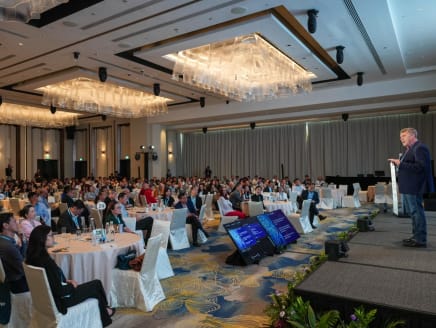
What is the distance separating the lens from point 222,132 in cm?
2231

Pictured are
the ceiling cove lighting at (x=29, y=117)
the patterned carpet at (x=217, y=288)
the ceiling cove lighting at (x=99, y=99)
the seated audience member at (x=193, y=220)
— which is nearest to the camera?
the patterned carpet at (x=217, y=288)

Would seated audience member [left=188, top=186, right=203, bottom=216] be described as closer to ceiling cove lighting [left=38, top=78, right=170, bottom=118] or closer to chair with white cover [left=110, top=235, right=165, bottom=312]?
ceiling cove lighting [left=38, top=78, right=170, bottom=118]

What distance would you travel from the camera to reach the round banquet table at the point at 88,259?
396 centimetres

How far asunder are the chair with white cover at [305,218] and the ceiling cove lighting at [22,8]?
6.50 metres

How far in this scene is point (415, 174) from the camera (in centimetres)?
388

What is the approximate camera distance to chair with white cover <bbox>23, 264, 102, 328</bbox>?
290 cm

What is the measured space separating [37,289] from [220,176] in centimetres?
1972

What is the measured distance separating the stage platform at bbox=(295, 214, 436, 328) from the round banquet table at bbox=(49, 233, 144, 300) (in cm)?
229

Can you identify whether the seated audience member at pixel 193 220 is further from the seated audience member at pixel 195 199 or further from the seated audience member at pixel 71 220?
the seated audience member at pixel 71 220

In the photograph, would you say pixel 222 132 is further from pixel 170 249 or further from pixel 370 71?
pixel 170 249

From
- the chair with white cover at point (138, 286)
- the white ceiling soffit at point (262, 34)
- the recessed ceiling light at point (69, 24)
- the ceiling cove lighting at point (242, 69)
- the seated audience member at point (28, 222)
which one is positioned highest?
the white ceiling soffit at point (262, 34)

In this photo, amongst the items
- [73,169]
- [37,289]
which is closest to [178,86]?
[37,289]

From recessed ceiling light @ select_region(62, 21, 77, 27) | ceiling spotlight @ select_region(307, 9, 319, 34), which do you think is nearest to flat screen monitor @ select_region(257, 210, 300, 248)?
ceiling spotlight @ select_region(307, 9, 319, 34)

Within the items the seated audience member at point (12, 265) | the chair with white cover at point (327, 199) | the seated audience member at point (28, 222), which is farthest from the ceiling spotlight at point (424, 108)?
the seated audience member at point (12, 265)
